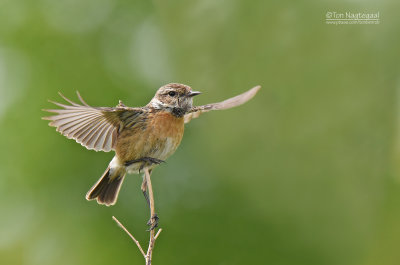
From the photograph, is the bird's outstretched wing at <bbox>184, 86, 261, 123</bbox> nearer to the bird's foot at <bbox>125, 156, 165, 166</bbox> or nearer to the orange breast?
the orange breast

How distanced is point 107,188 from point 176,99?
88 cm

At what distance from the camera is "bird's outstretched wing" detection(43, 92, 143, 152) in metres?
3.46

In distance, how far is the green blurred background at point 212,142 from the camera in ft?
19.5

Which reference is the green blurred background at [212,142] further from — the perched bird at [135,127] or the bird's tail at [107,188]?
the perched bird at [135,127]

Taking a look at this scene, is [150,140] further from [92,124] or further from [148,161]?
[92,124]

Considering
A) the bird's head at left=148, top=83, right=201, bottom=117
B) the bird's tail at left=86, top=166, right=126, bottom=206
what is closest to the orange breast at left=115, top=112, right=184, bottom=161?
the bird's head at left=148, top=83, right=201, bottom=117

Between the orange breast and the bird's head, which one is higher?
the bird's head

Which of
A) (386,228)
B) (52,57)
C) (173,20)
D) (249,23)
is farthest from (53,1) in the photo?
(386,228)

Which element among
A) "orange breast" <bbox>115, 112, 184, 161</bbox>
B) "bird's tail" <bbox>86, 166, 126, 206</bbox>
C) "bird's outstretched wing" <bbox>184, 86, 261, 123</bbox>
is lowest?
"bird's tail" <bbox>86, 166, 126, 206</bbox>

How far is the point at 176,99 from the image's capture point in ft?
13.3

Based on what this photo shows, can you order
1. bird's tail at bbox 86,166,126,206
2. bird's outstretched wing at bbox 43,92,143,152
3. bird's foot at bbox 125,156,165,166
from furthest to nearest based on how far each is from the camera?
bird's tail at bbox 86,166,126,206 → bird's foot at bbox 125,156,165,166 → bird's outstretched wing at bbox 43,92,143,152

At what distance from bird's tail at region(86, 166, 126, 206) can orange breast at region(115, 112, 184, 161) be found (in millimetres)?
426

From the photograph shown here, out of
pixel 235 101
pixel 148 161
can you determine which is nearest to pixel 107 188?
pixel 148 161

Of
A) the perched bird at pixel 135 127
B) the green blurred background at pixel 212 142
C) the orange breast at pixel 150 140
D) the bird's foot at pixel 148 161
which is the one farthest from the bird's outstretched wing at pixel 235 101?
the green blurred background at pixel 212 142
